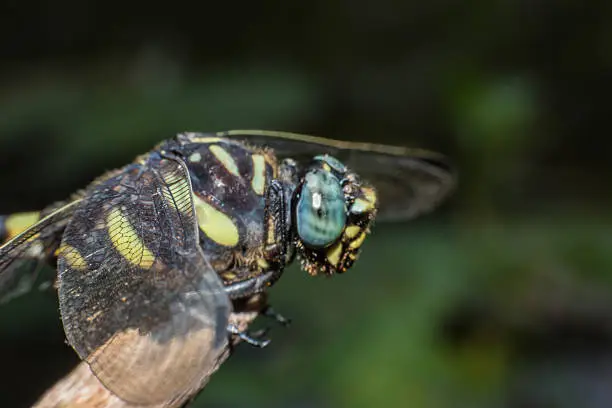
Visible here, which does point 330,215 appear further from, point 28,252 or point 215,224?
point 28,252

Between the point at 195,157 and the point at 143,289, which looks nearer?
the point at 143,289

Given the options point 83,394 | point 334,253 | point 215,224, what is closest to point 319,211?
point 334,253

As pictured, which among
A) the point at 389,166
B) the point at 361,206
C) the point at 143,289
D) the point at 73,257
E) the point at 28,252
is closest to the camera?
the point at 143,289

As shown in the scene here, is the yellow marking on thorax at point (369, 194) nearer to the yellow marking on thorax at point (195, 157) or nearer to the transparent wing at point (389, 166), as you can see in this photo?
the transparent wing at point (389, 166)

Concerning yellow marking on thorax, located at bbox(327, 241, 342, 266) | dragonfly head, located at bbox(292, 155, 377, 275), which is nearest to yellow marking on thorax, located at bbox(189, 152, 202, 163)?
dragonfly head, located at bbox(292, 155, 377, 275)

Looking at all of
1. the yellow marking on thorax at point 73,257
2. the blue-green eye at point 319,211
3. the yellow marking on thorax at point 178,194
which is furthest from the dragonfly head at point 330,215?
the yellow marking on thorax at point 73,257

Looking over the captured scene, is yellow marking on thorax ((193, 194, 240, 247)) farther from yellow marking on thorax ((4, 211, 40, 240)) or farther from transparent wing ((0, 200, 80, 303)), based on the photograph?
yellow marking on thorax ((4, 211, 40, 240))
